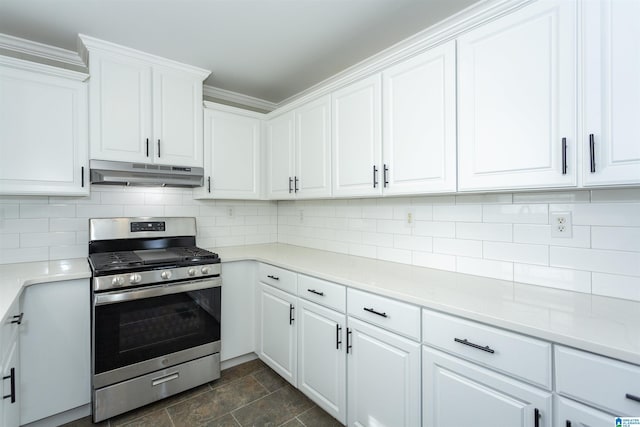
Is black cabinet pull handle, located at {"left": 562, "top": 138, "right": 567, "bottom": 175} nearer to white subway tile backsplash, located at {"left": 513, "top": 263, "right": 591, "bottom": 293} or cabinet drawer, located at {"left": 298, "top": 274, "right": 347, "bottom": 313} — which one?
white subway tile backsplash, located at {"left": 513, "top": 263, "right": 591, "bottom": 293}

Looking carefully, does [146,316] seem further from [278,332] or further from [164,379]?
[278,332]

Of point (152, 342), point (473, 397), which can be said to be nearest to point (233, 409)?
point (152, 342)

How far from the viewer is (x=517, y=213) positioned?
1605mm

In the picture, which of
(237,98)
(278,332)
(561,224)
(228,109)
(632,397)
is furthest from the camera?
(237,98)

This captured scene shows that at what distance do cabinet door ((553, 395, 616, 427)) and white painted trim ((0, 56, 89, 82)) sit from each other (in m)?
3.05

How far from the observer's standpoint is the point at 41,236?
2.18 meters

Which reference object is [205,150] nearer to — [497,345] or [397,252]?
[397,252]

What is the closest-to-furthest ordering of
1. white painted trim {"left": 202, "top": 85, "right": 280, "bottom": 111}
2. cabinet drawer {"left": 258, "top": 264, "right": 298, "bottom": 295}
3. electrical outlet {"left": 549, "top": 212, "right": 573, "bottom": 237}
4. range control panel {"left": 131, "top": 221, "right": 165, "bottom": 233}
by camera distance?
electrical outlet {"left": 549, "top": 212, "right": 573, "bottom": 237} → cabinet drawer {"left": 258, "top": 264, "right": 298, "bottom": 295} → range control panel {"left": 131, "top": 221, "right": 165, "bottom": 233} → white painted trim {"left": 202, "top": 85, "right": 280, "bottom": 111}

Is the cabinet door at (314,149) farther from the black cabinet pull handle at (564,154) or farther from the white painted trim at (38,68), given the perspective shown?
the white painted trim at (38,68)

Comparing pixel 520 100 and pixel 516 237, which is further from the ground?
pixel 520 100

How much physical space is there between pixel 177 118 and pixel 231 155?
532 millimetres

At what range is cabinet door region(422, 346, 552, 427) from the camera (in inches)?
41.3

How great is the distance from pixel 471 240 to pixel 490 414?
0.91m

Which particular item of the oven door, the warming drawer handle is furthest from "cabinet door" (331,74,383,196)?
the warming drawer handle
